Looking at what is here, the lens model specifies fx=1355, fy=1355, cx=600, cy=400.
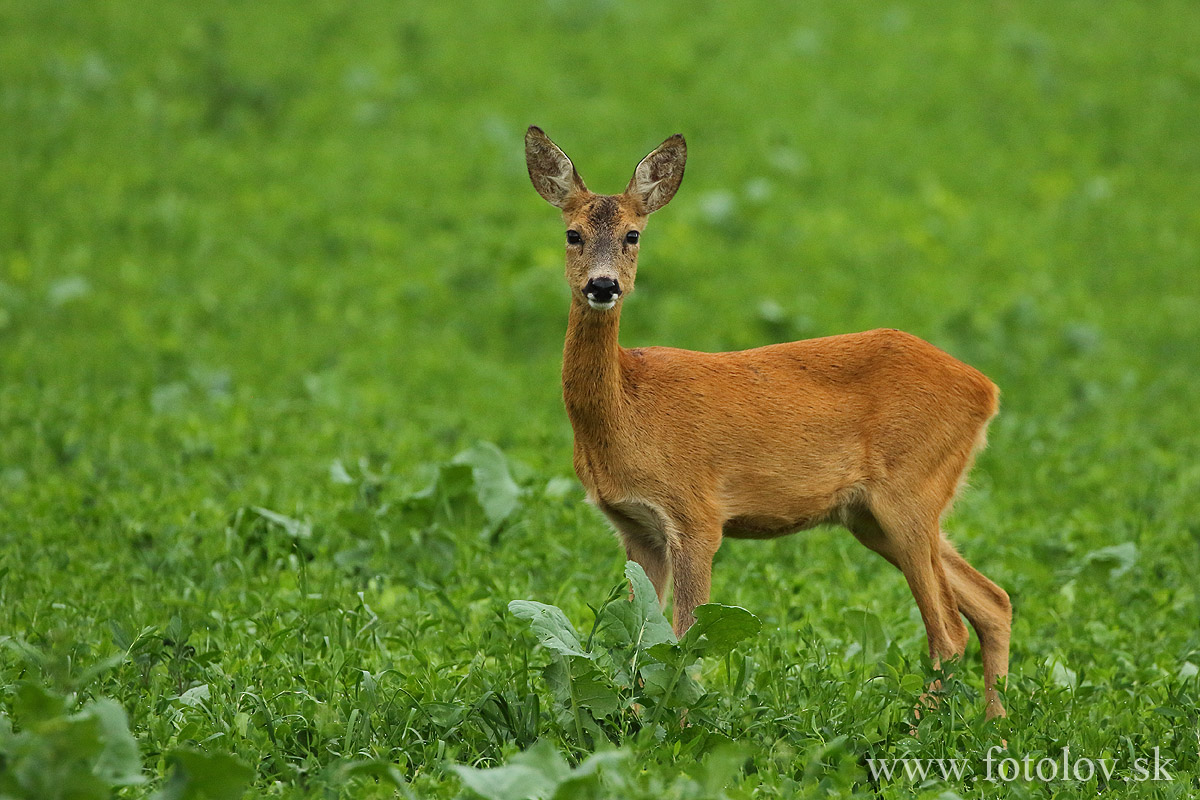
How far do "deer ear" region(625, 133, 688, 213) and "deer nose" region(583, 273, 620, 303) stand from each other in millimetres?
576

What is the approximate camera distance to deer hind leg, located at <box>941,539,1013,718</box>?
511 cm

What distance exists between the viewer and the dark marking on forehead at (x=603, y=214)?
4.91m

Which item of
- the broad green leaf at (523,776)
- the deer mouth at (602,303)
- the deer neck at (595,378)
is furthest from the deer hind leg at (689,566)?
the broad green leaf at (523,776)

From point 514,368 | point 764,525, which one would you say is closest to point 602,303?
point 764,525

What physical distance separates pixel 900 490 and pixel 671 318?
5.04 meters

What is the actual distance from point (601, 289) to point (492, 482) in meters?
1.94

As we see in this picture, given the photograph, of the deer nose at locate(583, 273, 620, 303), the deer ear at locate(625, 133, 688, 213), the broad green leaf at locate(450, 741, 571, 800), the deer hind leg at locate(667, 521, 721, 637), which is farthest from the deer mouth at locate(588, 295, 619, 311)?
the broad green leaf at locate(450, 741, 571, 800)

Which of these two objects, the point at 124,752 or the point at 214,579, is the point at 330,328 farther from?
the point at 124,752

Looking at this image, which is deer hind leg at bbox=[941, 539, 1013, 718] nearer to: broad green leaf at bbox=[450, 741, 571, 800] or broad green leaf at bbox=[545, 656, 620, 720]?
broad green leaf at bbox=[545, 656, 620, 720]

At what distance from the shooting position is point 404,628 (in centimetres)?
505

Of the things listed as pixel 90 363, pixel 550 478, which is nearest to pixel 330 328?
pixel 90 363

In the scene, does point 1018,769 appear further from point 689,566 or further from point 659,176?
point 659,176

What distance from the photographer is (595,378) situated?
15.9 feet

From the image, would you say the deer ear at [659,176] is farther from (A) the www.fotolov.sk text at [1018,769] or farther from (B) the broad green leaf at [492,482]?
(A) the www.fotolov.sk text at [1018,769]
